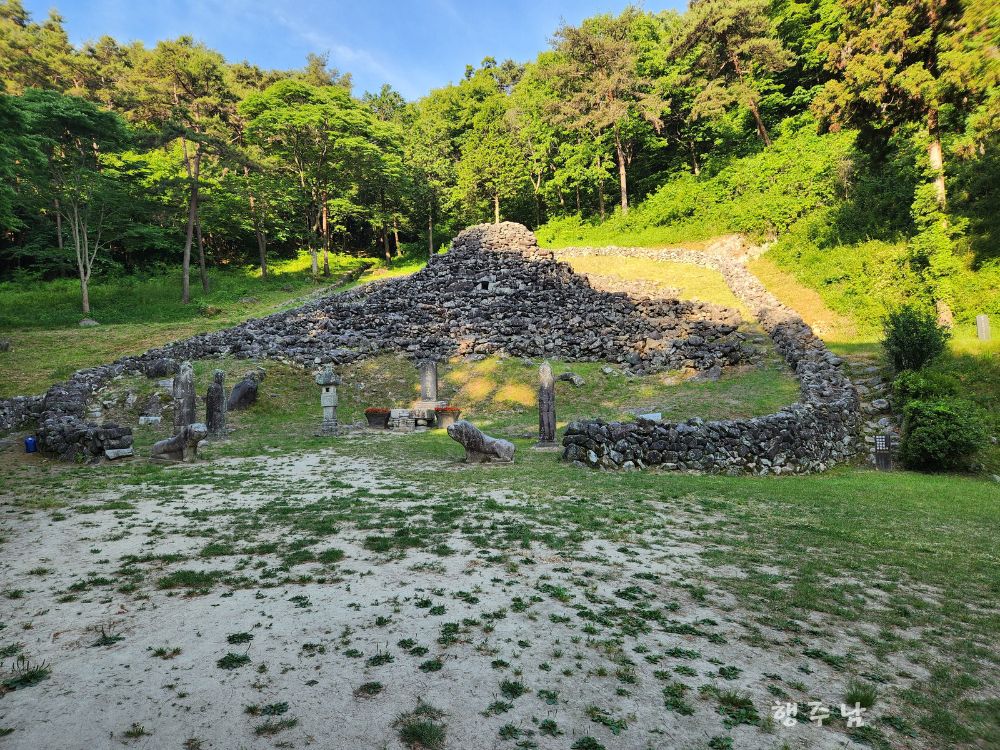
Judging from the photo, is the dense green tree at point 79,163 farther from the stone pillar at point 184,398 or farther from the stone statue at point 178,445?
the stone statue at point 178,445

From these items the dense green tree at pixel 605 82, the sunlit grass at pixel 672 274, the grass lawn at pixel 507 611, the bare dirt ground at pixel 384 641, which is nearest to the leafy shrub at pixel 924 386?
the grass lawn at pixel 507 611

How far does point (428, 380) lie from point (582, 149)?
34660mm

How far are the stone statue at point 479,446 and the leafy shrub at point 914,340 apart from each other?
41.4 ft

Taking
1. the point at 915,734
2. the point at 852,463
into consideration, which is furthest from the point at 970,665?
the point at 852,463

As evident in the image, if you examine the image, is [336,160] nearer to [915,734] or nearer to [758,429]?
[758,429]

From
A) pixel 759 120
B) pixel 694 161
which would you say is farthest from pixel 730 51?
pixel 694 161

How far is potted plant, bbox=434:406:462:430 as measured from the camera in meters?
18.4

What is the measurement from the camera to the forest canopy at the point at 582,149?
1786cm

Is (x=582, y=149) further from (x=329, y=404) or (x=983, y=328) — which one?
(x=329, y=404)

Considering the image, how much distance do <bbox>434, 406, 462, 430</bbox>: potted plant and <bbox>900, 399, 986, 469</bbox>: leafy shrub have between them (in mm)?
13930

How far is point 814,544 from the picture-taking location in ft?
22.6

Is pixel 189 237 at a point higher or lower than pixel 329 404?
higher

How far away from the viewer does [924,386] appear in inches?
522

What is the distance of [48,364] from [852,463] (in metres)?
30.3
